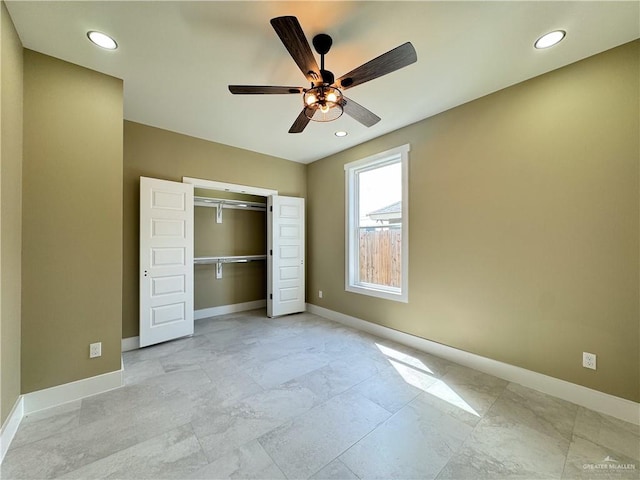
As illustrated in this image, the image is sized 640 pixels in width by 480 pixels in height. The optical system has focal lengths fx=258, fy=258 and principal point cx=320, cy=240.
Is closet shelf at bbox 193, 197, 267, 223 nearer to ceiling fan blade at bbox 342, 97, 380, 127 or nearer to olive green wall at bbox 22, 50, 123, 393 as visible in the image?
olive green wall at bbox 22, 50, 123, 393

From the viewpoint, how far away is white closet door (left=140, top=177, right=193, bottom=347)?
10.5ft

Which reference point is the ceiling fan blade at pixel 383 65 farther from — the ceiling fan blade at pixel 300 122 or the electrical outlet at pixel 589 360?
the electrical outlet at pixel 589 360

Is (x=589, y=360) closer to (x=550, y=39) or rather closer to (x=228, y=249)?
(x=550, y=39)

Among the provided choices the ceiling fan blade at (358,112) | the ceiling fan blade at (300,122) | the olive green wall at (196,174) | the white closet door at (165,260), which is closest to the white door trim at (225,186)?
the olive green wall at (196,174)

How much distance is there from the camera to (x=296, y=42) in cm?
153

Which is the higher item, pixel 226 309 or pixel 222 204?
pixel 222 204

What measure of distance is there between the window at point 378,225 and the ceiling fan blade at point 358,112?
1254mm

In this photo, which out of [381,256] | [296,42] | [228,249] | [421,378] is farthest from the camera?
[228,249]

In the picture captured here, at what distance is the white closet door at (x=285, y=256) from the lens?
4.48 meters

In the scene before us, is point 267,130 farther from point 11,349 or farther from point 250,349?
point 11,349

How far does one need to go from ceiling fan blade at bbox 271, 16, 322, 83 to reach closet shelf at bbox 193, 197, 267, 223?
304cm

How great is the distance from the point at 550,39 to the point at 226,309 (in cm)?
517

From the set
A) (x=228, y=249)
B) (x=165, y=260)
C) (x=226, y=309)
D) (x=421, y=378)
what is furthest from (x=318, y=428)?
(x=228, y=249)

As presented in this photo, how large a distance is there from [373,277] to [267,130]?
103 inches
